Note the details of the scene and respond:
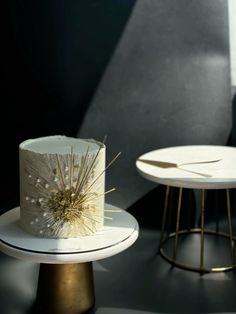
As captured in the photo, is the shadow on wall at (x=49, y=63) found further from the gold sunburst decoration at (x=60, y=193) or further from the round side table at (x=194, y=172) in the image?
the gold sunburst decoration at (x=60, y=193)

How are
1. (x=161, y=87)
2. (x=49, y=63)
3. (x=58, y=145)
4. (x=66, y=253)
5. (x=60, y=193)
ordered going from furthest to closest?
(x=161, y=87), (x=49, y=63), (x=58, y=145), (x=60, y=193), (x=66, y=253)

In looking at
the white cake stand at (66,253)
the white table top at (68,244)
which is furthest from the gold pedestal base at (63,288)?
the white table top at (68,244)

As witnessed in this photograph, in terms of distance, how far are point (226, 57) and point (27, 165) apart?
1.29 meters

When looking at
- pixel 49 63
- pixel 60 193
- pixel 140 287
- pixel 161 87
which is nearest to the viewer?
pixel 60 193

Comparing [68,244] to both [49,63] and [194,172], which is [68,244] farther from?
[49,63]

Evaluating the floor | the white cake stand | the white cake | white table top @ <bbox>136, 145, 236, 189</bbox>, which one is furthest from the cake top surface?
the floor

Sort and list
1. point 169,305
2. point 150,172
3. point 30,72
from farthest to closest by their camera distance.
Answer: point 30,72 → point 150,172 → point 169,305

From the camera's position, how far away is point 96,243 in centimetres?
173

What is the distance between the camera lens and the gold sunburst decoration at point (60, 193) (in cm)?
176

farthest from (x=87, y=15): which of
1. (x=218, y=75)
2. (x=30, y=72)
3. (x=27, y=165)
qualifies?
(x=27, y=165)

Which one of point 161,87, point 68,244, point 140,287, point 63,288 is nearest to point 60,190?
point 68,244

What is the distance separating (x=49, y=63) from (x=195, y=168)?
81cm

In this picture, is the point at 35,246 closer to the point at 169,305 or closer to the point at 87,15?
the point at 169,305

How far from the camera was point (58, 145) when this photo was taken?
1884 mm
